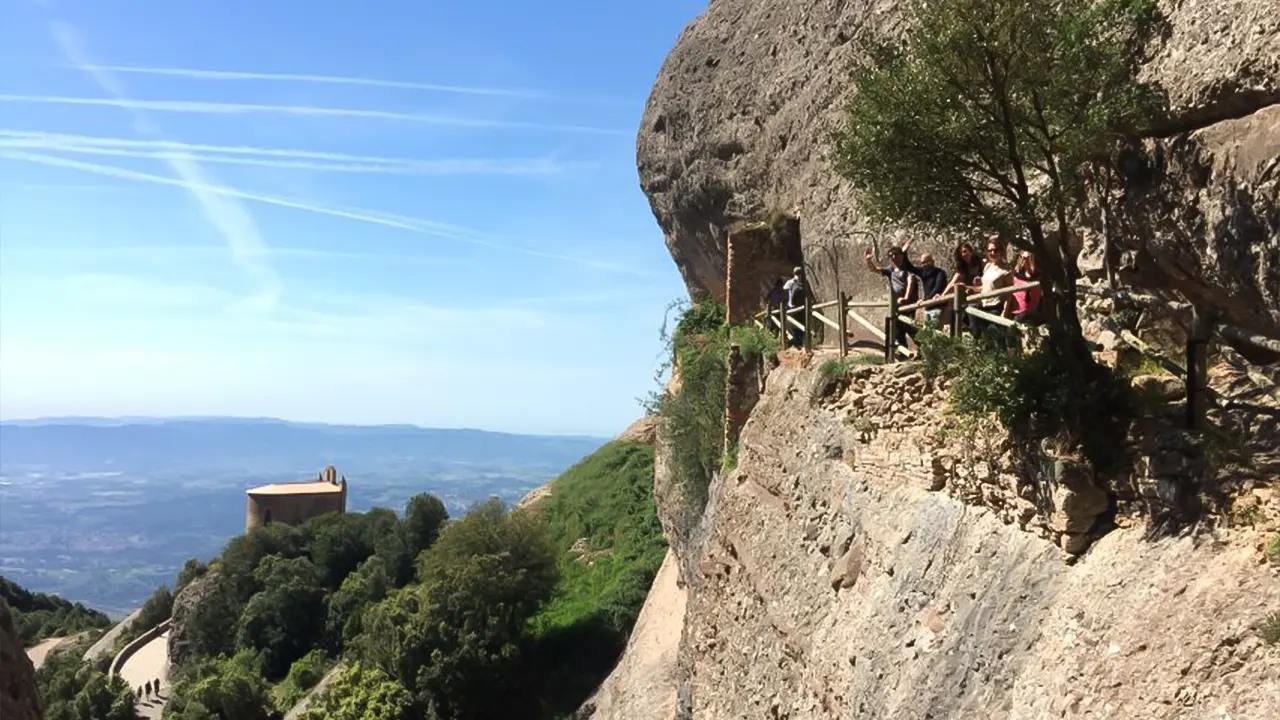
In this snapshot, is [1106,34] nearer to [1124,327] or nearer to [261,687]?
[1124,327]

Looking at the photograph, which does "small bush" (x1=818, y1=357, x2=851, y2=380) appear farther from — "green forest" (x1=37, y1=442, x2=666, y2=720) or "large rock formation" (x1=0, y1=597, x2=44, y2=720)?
"green forest" (x1=37, y1=442, x2=666, y2=720)

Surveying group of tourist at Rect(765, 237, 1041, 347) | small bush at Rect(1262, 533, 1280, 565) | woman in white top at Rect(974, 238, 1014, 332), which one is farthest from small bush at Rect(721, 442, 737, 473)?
small bush at Rect(1262, 533, 1280, 565)

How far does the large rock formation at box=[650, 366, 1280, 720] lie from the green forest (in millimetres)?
14265

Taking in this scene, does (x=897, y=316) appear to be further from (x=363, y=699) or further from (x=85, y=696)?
(x=85, y=696)

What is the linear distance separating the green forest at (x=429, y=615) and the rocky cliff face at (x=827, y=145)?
11.2 metres

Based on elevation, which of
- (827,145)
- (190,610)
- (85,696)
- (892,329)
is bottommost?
(85,696)

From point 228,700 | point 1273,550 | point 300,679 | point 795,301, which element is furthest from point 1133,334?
point 300,679

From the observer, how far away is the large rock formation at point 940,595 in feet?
17.2

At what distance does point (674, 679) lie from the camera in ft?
60.7

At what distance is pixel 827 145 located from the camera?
1681cm

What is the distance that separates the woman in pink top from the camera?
8.23 metres

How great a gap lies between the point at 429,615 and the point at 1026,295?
76.1 ft

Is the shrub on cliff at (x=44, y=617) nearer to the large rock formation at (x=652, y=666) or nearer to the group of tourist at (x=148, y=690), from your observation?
the group of tourist at (x=148, y=690)

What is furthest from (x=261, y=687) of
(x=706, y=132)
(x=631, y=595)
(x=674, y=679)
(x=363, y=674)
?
(x=706, y=132)
